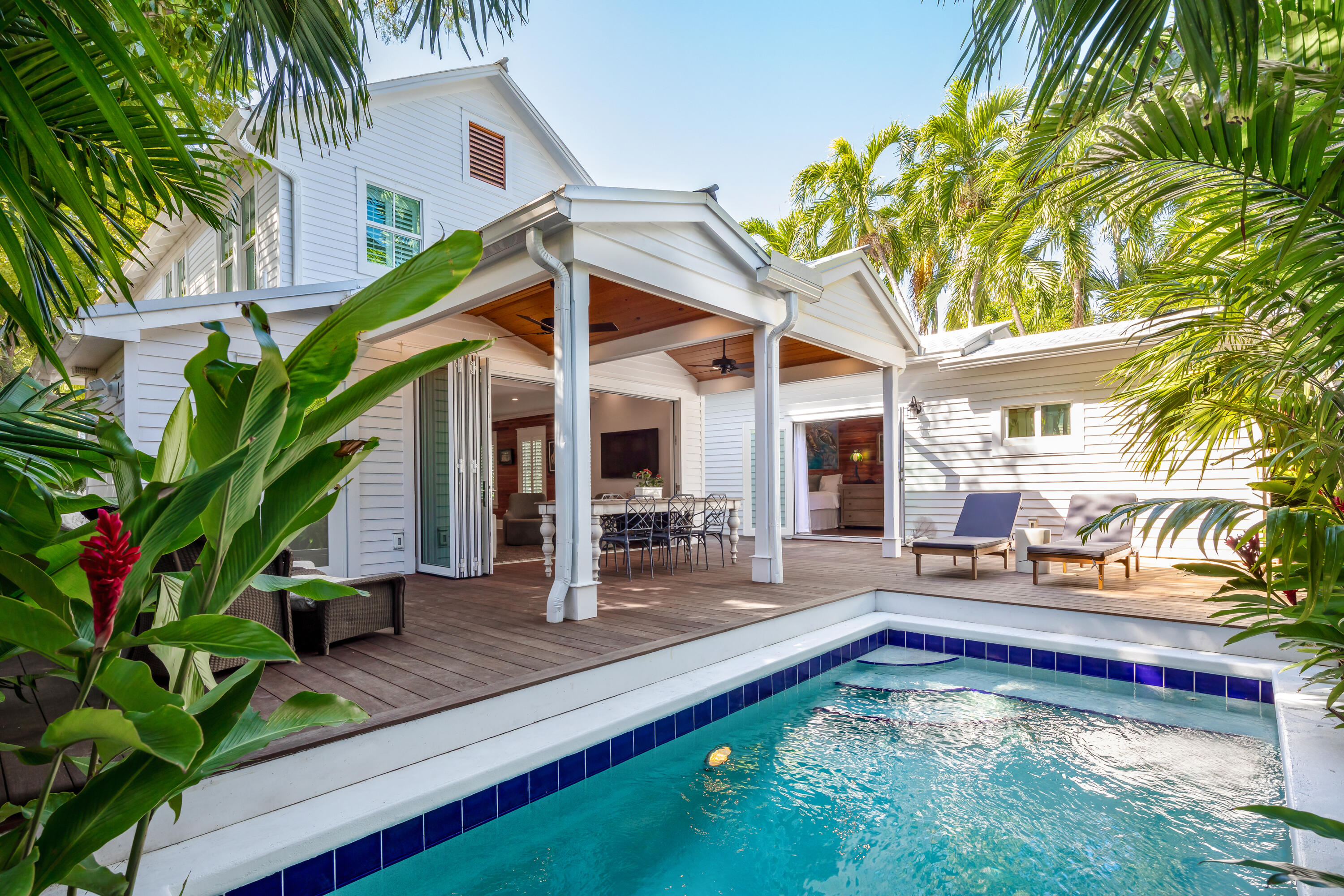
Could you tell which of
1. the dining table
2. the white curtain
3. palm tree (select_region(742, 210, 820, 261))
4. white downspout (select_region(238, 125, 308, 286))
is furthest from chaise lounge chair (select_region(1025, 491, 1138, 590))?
palm tree (select_region(742, 210, 820, 261))

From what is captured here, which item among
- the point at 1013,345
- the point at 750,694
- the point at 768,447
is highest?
the point at 1013,345

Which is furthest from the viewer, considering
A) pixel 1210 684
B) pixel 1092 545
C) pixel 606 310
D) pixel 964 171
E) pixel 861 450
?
pixel 861 450

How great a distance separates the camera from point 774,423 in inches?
244

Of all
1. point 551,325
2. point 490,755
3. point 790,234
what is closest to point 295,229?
point 551,325

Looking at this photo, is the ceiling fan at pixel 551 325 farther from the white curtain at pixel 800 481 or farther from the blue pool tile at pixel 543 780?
the white curtain at pixel 800 481

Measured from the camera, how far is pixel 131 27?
79 cm

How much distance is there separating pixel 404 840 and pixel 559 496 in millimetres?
2406

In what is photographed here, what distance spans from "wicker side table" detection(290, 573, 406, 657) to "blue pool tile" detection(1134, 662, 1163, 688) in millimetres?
4952

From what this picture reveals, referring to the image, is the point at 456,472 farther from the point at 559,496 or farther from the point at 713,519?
the point at 713,519

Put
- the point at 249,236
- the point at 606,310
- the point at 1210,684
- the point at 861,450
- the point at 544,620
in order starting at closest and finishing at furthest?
the point at 1210,684
the point at 544,620
the point at 606,310
the point at 249,236
the point at 861,450

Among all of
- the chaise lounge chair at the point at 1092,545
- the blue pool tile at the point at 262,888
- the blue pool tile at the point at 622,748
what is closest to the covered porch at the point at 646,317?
the blue pool tile at the point at 622,748

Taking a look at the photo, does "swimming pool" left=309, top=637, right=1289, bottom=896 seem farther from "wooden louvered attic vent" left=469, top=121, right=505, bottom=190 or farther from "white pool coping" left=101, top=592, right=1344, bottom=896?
"wooden louvered attic vent" left=469, top=121, right=505, bottom=190

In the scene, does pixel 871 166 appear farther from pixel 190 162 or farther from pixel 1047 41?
pixel 190 162

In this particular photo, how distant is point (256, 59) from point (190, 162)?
2.63 meters
